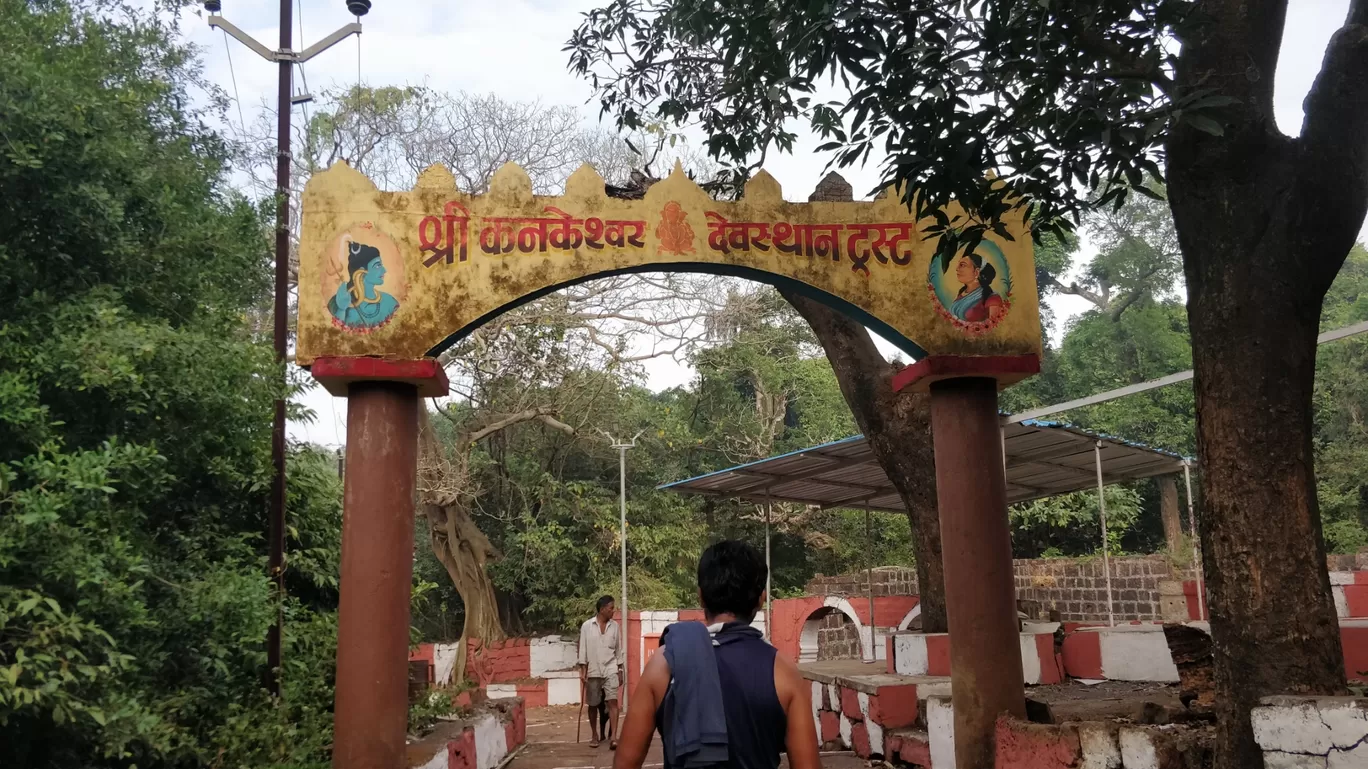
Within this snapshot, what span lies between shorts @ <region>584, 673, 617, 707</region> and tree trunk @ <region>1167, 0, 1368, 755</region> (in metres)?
6.27

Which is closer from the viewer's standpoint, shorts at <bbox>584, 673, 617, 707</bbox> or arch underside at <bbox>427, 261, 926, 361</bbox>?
arch underside at <bbox>427, 261, 926, 361</bbox>

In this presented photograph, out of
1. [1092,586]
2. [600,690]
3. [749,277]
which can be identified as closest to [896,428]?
[749,277]

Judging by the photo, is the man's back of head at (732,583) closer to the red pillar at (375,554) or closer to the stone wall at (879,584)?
the red pillar at (375,554)

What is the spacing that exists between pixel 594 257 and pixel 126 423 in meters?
2.81

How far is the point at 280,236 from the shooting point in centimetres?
761

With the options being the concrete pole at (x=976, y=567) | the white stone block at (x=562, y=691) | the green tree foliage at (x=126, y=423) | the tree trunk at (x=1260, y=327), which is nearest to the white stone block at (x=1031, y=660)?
the concrete pole at (x=976, y=567)

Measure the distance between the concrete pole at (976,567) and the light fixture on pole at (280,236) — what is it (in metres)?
4.28

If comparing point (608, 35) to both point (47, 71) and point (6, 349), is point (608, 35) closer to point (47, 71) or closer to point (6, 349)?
point (47, 71)

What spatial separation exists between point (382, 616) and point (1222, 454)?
4.44m

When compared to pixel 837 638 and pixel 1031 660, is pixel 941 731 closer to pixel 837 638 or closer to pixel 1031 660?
pixel 1031 660

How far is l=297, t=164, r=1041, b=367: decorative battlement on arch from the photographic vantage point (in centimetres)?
629

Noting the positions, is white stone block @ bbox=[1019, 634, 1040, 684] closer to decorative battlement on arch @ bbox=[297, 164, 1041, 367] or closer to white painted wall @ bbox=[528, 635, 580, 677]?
decorative battlement on arch @ bbox=[297, 164, 1041, 367]

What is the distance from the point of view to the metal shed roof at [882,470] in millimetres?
10344

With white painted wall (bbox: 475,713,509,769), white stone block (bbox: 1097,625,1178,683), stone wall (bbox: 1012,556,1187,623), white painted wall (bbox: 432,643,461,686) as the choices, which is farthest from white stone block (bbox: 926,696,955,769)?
white painted wall (bbox: 432,643,461,686)
